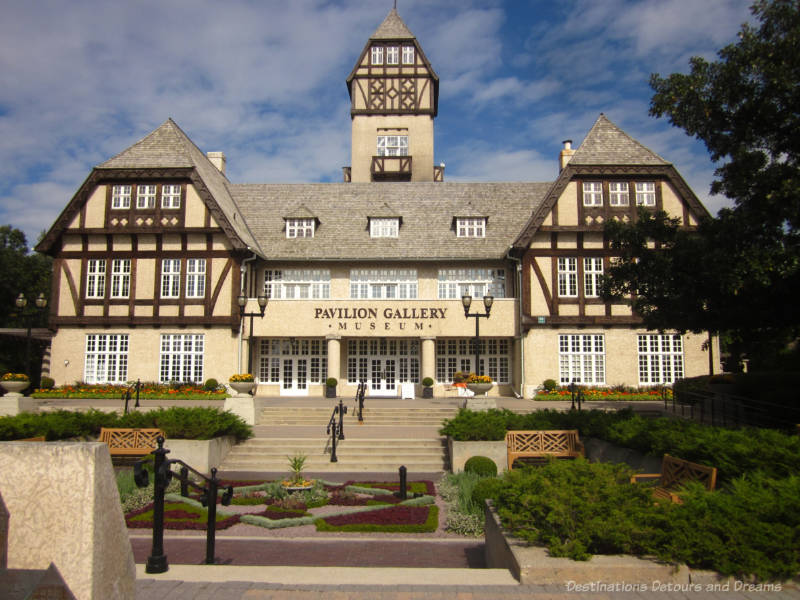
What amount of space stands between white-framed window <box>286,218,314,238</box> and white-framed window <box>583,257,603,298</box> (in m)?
14.1

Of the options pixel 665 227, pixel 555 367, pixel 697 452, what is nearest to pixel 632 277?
pixel 665 227

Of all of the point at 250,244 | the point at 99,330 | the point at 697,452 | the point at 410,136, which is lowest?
the point at 697,452

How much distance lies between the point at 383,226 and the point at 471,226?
468cm

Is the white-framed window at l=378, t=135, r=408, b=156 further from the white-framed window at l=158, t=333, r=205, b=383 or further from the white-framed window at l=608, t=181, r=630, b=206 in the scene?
the white-framed window at l=158, t=333, r=205, b=383

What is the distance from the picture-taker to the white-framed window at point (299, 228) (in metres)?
31.6

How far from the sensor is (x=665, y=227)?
15102mm

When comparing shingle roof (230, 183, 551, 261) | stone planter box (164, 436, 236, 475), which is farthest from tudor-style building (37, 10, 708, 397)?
stone planter box (164, 436, 236, 475)

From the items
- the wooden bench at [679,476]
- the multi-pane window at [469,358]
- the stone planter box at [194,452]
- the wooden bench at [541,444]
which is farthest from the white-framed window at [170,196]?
the wooden bench at [679,476]

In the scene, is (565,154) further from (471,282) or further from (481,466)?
(481,466)

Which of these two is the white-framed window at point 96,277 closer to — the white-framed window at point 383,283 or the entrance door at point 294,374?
the entrance door at point 294,374

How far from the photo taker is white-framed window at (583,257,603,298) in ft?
93.3

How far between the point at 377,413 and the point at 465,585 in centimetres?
1609

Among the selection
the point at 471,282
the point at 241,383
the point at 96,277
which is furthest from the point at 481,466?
the point at 96,277

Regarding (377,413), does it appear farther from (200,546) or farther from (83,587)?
(83,587)
